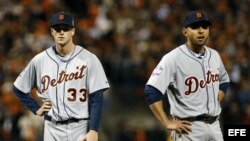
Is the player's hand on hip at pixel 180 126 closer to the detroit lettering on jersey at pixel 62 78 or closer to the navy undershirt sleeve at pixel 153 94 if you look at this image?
the navy undershirt sleeve at pixel 153 94

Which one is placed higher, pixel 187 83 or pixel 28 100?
pixel 187 83

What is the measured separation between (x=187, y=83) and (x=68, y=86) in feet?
3.63

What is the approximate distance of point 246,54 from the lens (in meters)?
16.0

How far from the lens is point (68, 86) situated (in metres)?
6.87

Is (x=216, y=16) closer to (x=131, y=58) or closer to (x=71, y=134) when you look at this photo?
(x=131, y=58)

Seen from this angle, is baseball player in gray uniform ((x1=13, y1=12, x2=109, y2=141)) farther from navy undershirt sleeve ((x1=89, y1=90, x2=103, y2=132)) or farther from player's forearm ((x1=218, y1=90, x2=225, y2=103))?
player's forearm ((x1=218, y1=90, x2=225, y2=103))

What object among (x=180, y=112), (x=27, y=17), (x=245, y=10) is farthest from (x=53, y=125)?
(x=245, y=10)

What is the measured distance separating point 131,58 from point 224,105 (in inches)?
85.9

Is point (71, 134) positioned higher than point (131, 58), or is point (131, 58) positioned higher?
point (131, 58)

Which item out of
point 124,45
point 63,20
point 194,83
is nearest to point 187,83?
point 194,83

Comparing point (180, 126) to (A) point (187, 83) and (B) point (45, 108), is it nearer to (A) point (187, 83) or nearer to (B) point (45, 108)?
(A) point (187, 83)

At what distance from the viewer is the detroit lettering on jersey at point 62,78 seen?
6.87 metres

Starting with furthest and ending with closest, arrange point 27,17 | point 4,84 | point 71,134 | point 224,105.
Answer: point 27,17 → point 4,84 → point 224,105 → point 71,134

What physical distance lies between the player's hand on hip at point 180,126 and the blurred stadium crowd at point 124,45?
5559 millimetres
